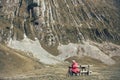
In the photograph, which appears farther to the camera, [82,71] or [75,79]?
[82,71]

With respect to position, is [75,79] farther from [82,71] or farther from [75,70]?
[82,71]

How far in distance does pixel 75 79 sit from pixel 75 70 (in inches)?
710

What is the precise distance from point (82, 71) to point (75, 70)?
1235cm

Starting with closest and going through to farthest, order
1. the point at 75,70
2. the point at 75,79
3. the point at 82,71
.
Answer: the point at 75,79 < the point at 75,70 < the point at 82,71

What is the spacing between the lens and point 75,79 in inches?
4914

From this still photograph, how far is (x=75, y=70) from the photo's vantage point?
5620 inches

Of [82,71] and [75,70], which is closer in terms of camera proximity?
[75,70]

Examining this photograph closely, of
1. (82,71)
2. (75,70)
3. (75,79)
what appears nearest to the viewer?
(75,79)

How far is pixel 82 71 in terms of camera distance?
15450 centimetres

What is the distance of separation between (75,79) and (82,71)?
30.0 m

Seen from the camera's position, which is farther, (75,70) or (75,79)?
(75,70)

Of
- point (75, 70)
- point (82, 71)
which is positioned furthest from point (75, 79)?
point (82, 71)
